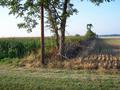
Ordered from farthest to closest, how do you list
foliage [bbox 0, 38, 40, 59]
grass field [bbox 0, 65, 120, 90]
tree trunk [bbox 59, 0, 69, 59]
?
foliage [bbox 0, 38, 40, 59], tree trunk [bbox 59, 0, 69, 59], grass field [bbox 0, 65, 120, 90]

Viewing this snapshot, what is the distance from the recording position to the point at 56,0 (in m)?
20.5

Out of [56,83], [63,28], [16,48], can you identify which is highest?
[63,28]

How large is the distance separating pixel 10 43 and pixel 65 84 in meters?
13.3

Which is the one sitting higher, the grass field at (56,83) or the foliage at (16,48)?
the foliage at (16,48)

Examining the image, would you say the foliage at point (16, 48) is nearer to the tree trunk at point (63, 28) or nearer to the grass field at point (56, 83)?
the tree trunk at point (63, 28)

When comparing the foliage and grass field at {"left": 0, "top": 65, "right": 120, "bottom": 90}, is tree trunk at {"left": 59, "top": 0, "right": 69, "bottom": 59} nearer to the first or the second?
the foliage

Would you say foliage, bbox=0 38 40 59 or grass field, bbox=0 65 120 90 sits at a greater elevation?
foliage, bbox=0 38 40 59

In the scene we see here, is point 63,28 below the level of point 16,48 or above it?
above

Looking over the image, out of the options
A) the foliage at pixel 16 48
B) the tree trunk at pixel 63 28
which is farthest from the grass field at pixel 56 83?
the foliage at pixel 16 48

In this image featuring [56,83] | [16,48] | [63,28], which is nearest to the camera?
[56,83]

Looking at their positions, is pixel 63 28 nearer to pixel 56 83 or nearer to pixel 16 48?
pixel 16 48

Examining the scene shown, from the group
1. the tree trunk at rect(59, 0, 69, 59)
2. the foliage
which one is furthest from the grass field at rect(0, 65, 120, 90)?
the foliage

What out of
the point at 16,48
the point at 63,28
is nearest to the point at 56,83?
the point at 63,28

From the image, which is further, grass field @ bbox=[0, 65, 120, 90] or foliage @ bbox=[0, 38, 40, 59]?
foliage @ bbox=[0, 38, 40, 59]
